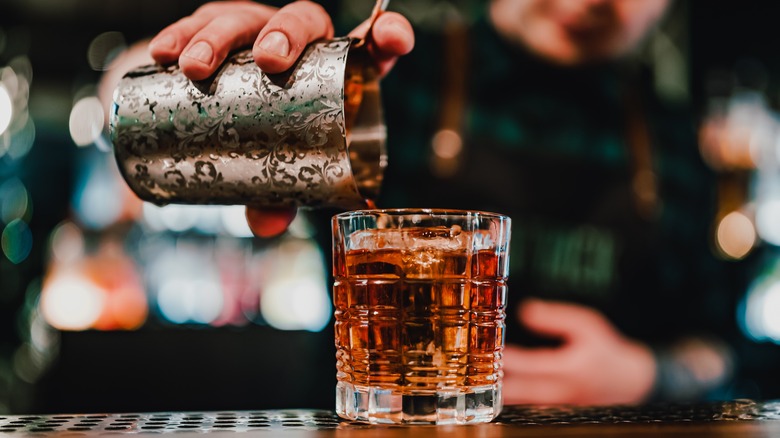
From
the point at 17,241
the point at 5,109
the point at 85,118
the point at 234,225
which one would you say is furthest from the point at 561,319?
the point at 5,109

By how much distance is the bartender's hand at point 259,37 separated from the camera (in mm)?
1062

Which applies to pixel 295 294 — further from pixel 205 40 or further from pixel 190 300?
pixel 205 40

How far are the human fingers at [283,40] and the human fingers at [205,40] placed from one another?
0.07m

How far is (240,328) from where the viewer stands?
3.66m

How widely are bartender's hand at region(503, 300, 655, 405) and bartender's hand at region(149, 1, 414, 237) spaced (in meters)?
1.29

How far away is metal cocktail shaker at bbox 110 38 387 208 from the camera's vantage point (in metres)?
1.05

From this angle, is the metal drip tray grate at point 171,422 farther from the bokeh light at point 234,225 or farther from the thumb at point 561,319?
Answer: the bokeh light at point 234,225

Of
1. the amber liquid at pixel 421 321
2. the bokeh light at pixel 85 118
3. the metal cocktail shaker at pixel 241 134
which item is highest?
the bokeh light at pixel 85 118

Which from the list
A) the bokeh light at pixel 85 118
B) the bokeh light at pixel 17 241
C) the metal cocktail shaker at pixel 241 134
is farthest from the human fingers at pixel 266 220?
the bokeh light at pixel 17 241

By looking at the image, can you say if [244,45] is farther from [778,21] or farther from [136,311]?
[778,21]

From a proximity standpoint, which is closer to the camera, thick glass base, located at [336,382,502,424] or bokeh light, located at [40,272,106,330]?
thick glass base, located at [336,382,502,424]

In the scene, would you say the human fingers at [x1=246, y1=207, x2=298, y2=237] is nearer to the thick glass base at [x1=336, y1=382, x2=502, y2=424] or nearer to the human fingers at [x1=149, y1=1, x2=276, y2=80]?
the human fingers at [x1=149, y1=1, x2=276, y2=80]

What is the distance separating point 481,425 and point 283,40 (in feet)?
1.88

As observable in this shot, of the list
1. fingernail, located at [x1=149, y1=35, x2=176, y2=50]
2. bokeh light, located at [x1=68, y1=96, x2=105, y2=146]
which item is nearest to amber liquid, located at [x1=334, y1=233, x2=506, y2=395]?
fingernail, located at [x1=149, y1=35, x2=176, y2=50]
